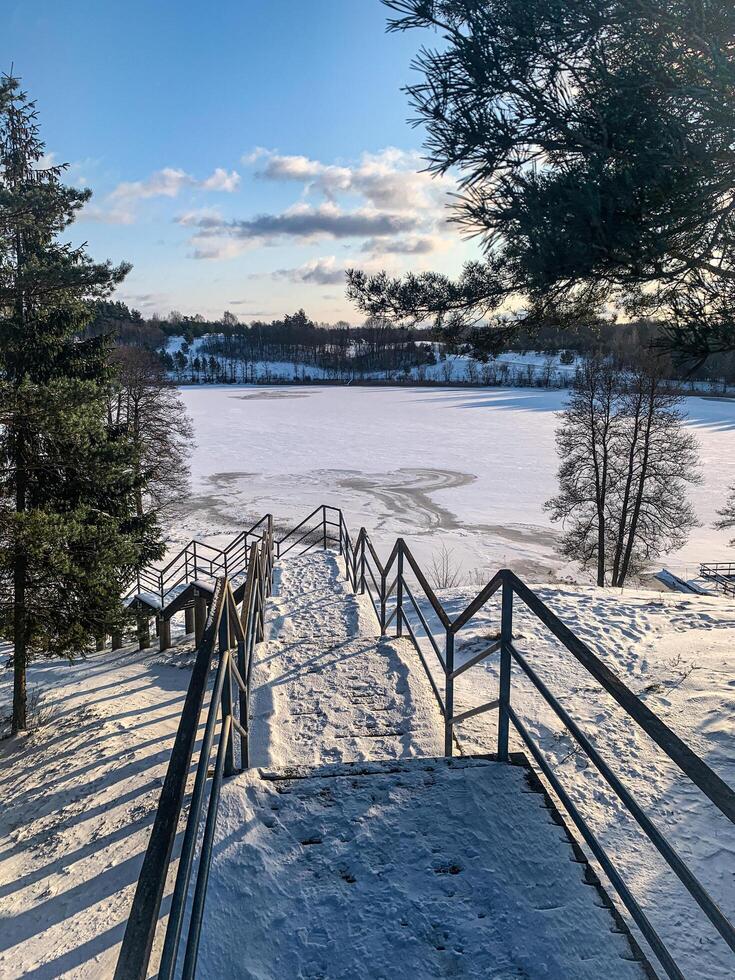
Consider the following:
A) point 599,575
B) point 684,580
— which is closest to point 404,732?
point 599,575

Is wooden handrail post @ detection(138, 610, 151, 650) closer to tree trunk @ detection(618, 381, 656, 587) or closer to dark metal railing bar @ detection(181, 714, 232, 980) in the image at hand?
dark metal railing bar @ detection(181, 714, 232, 980)

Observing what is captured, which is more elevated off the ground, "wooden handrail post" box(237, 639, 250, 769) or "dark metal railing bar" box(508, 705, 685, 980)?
"dark metal railing bar" box(508, 705, 685, 980)

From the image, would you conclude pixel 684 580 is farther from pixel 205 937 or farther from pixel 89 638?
pixel 205 937

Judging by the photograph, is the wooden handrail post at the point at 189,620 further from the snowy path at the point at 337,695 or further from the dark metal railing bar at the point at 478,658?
the dark metal railing bar at the point at 478,658

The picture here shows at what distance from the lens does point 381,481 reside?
27.7 metres

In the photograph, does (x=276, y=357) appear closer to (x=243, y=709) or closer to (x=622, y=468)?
(x=622, y=468)

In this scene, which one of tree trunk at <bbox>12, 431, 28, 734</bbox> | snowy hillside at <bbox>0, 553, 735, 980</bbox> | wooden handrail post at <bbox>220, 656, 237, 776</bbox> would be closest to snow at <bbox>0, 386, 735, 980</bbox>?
snowy hillside at <bbox>0, 553, 735, 980</bbox>

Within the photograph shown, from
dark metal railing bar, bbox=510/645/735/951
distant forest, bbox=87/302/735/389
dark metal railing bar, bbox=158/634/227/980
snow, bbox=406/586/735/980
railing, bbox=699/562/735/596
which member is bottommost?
railing, bbox=699/562/735/596

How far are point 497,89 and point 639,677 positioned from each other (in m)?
5.26

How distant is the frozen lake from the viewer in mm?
20497

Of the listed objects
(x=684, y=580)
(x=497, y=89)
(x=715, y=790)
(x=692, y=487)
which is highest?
(x=497, y=89)

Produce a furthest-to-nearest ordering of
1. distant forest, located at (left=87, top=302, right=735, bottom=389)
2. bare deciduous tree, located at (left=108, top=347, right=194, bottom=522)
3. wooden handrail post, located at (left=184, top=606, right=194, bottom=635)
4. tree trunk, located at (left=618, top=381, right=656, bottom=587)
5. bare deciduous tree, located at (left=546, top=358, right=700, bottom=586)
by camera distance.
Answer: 1. distant forest, located at (left=87, top=302, right=735, bottom=389)
2. bare deciduous tree, located at (left=108, top=347, right=194, bottom=522)
3. bare deciduous tree, located at (left=546, top=358, right=700, bottom=586)
4. tree trunk, located at (left=618, top=381, right=656, bottom=587)
5. wooden handrail post, located at (left=184, top=606, right=194, bottom=635)

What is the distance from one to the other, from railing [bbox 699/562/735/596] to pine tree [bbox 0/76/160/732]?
53.7ft

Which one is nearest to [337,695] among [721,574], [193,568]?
[193,568]
